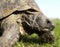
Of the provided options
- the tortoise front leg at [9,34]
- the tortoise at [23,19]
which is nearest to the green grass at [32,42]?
the tortoise at [23,19]

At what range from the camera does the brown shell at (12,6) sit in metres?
6.68

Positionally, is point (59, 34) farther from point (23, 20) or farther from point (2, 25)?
point (2, 25)

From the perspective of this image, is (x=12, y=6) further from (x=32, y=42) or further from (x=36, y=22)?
(x=32, y=42)

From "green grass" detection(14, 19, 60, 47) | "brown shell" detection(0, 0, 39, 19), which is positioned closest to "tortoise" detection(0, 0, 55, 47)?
"brown shell" detection(0, 0, 39, 19)

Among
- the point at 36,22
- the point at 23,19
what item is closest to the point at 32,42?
the point at 36,22

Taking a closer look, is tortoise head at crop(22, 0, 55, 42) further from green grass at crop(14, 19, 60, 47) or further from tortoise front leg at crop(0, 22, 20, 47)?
tortoise front leg at crop(0, 22, 20, 47)

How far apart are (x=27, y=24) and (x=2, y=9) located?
79 centimetres

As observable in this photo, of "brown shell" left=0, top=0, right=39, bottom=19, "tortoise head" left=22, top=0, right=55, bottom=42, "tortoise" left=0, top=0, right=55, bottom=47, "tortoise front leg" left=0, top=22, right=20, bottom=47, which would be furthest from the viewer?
"tortoise head" left=22, top=0, right=55, bottom=42

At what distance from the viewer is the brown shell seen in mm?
6685

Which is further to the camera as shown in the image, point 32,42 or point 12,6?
point 32,42

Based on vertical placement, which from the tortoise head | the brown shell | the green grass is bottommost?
the green grass

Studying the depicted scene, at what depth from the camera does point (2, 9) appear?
672 cm

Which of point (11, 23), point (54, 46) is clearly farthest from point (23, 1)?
point (54, 46)

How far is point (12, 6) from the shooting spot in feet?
22.3
